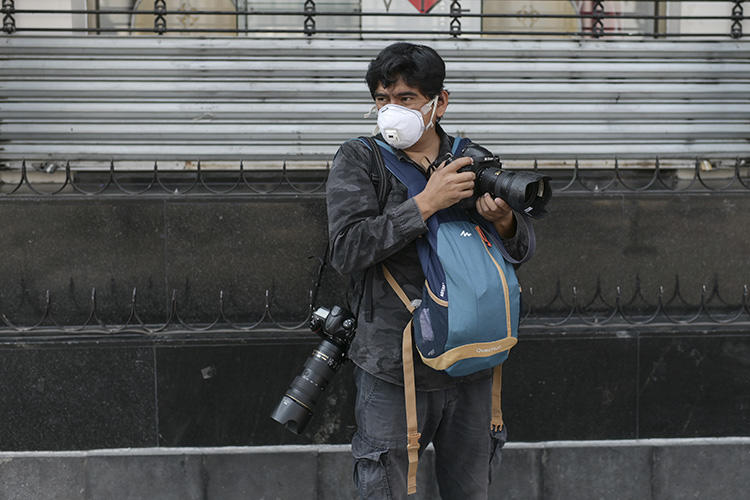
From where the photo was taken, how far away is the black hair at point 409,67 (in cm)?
274

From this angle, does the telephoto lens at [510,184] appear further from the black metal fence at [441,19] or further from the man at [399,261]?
the black metal fence at [441,19]

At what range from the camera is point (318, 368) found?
2992mm

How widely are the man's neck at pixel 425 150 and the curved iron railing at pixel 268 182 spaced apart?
1.63m

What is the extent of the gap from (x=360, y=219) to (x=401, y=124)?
14.1 inches

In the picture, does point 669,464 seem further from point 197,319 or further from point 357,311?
point 197,319

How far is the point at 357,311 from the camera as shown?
9.83 ft

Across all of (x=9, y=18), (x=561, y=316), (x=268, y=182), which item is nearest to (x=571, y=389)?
(x=561, y=316)

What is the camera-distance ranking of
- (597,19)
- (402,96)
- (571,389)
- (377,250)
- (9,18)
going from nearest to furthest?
(377,250), (402,96), (571,389), (9,18), (597,19)

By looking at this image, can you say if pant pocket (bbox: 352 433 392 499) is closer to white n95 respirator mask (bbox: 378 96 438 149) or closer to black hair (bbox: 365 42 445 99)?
white n95 respirator mask (bbox: 378 96 438 149)

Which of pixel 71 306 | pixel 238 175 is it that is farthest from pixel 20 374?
pixel 238 175

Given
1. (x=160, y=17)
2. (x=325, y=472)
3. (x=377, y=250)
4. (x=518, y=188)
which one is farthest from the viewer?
(x=160, y=17)

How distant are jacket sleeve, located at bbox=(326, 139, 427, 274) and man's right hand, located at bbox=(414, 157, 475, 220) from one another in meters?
0.03

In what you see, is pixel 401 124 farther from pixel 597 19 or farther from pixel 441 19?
pixel 597 19

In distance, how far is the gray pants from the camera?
283 centimetres
